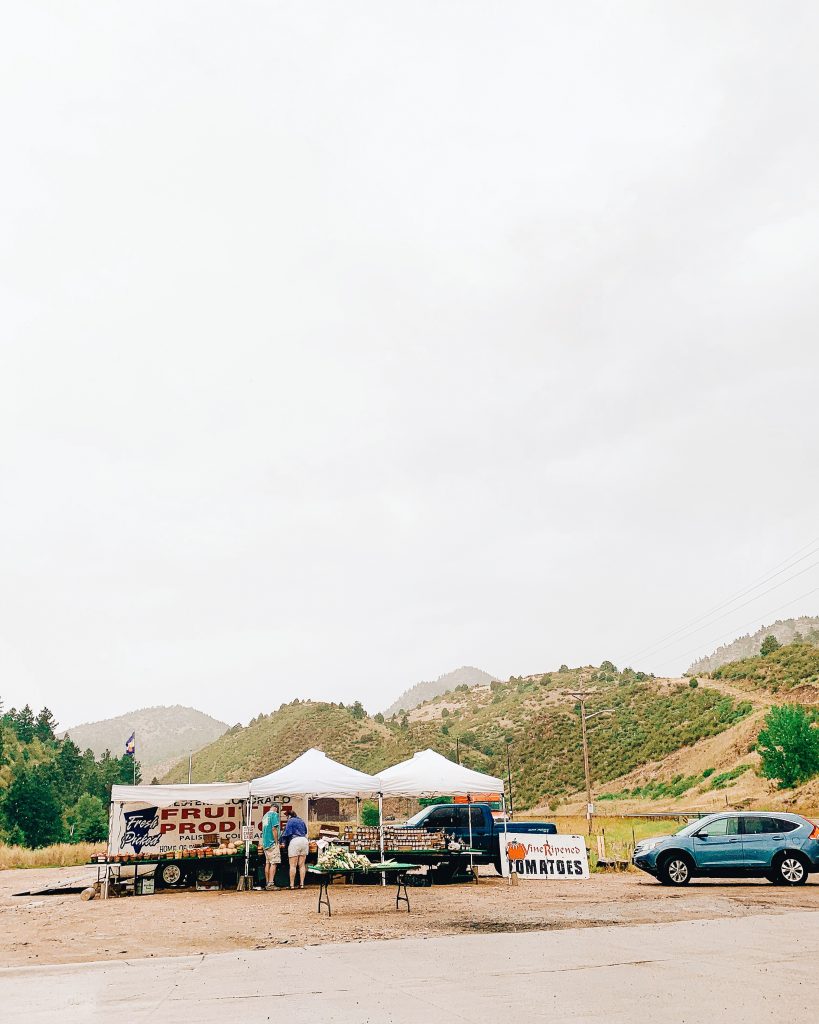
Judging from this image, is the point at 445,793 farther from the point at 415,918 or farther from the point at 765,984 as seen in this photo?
the point at 765,984

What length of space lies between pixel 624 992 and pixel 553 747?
233 feet

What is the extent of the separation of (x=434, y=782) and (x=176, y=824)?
703 centimetres

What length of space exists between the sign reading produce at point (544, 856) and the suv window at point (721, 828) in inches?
134

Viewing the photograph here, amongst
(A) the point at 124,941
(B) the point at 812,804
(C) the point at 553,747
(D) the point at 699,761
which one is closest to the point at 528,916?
(A) the point at 124,941

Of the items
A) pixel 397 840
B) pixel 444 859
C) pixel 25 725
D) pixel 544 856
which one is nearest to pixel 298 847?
pixel 397 840

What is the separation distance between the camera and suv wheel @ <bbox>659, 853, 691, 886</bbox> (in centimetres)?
2023

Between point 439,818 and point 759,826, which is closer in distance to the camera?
point 759,826

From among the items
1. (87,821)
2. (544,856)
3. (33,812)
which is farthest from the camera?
(87,821)

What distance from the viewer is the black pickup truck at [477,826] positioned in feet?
79.8

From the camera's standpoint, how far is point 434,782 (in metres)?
22.8

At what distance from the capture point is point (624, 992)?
826cm

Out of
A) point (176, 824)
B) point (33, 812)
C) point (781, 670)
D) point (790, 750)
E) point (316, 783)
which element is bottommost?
point (33, 812)

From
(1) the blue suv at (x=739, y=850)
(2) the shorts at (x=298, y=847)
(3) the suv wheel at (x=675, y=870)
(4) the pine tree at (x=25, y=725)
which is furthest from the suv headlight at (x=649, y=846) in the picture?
(4) the pine tree at (x=25, y=725)

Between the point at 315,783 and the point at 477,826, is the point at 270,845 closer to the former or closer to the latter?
the point at 315,783
